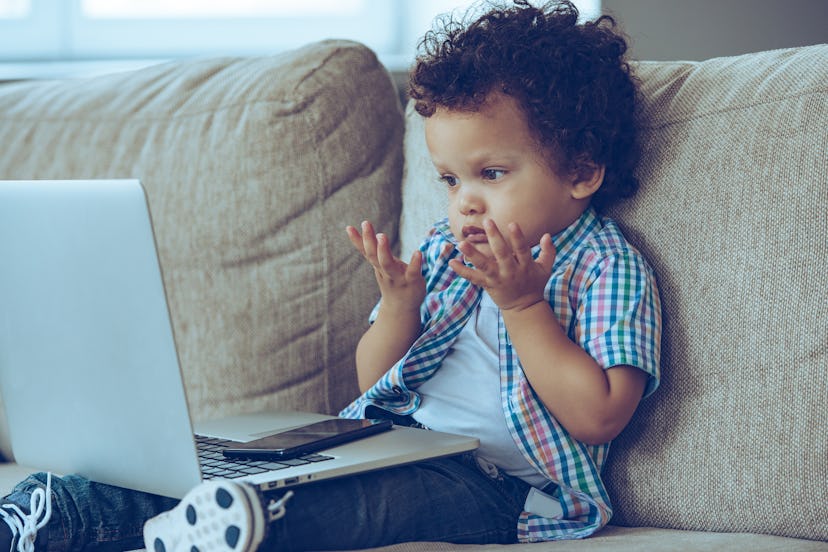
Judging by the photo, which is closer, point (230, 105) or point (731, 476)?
point (731, 476)

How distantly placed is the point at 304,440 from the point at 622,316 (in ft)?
1.22

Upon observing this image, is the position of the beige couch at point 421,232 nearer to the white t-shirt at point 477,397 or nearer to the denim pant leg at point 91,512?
the white t-shirt at point 477,397

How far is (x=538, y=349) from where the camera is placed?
108cm

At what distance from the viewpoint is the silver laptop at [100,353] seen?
0.86 meters

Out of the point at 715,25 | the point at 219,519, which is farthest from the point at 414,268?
the point at 715,25

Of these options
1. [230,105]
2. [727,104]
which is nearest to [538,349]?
[727,104]

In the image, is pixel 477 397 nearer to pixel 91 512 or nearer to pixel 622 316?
pixel 622 316

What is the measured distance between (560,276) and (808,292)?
27cm

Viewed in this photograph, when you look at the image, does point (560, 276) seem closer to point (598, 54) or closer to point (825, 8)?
point (598, 54)

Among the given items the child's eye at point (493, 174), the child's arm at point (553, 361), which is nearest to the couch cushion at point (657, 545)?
the child's arm at point (553, 361)

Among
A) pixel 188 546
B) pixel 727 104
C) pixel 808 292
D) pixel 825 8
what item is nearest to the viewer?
pixel 188 546

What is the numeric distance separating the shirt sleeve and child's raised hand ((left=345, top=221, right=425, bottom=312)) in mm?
210

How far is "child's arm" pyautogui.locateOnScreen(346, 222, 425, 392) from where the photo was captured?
3.89ft

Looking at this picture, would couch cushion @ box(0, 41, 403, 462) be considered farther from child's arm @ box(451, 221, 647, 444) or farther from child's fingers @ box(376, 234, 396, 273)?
child's arm @ box(451, 221, 647, 444)
